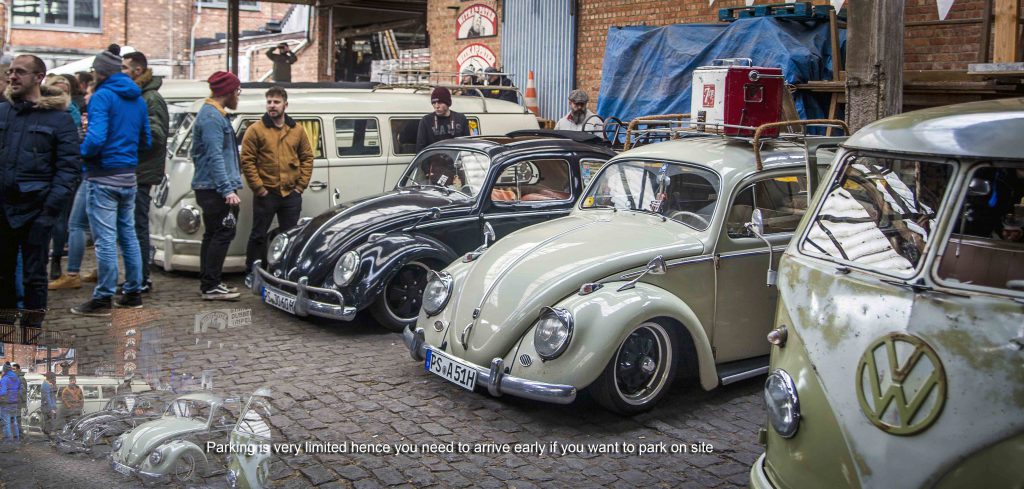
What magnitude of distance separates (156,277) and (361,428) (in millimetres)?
5087

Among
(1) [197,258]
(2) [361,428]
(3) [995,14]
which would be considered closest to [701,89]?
(3) [995,14]

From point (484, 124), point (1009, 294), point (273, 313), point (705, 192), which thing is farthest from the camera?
point (484, 124)

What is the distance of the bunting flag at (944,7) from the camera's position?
9383 mm

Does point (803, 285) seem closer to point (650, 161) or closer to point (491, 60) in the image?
point (650, 161)

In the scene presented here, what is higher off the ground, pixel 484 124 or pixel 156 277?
pixel 484 124

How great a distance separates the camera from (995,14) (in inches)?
328

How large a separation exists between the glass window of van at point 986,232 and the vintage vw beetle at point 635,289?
61.3 inches

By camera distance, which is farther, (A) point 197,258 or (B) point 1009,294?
(A) point 197,258

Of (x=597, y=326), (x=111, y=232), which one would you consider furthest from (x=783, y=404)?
(x=111, y=232)

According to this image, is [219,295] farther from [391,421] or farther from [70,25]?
[70,25]

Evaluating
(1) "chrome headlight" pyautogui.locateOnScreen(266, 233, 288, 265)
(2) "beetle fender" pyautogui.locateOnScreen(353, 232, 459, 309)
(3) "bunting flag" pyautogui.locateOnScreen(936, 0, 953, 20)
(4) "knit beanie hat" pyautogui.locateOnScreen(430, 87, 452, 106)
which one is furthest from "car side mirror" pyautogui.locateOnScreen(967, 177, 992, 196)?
(4) "knit beanie hat" pyautogui.locateOnScreen(430, 87, 452, 106)

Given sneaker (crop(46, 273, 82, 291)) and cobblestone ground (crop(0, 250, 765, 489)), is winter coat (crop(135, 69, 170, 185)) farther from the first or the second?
cobblestone ground (crop(0, 250, 765, 489))

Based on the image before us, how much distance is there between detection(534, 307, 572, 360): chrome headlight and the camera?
5.20m

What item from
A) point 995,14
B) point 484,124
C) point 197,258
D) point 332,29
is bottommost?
point 197,258
